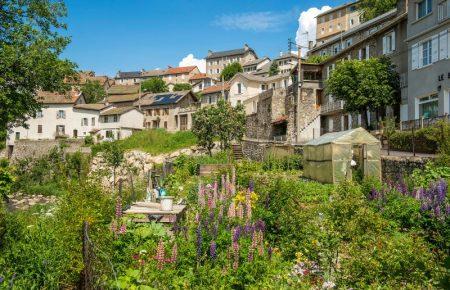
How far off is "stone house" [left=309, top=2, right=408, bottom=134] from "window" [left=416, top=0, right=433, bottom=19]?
3006 millimetres

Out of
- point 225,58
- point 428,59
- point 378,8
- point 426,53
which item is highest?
point 225,58

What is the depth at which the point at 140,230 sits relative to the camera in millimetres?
7062

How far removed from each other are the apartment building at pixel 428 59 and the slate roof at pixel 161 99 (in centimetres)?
4585

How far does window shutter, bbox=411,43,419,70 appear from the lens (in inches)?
1152

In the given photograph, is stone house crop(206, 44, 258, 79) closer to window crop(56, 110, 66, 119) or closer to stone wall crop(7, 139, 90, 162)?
window crop(56, 110, 66, 119)

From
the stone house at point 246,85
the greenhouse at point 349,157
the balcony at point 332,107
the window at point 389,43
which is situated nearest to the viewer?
the greenhouse at point 349,157

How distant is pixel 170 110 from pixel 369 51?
Result: 39289 millimetres

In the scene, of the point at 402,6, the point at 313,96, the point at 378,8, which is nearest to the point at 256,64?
the point at 378,8

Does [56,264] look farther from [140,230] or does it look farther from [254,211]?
[254,211]

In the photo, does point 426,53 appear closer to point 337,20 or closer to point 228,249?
point 228,249

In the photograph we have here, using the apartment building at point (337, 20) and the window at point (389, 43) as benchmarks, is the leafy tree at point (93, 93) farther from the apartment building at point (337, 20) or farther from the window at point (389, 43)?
the window at point (389, 43)

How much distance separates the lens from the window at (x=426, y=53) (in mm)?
27953

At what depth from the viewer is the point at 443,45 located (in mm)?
26344

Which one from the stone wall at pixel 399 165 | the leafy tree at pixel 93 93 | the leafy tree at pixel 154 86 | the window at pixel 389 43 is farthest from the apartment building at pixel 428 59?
the leafy tree at pixel 93 93
